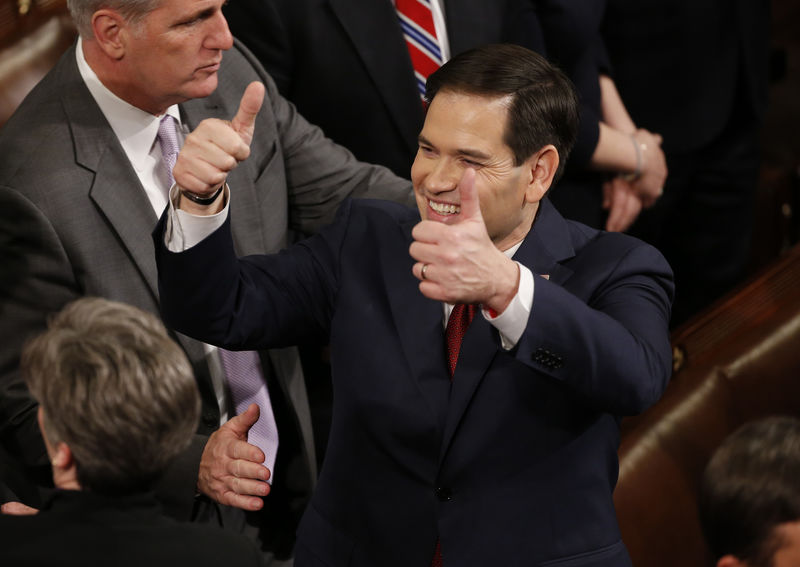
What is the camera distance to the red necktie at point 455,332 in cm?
175

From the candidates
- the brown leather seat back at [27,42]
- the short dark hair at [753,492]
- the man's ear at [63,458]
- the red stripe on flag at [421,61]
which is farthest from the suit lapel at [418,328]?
the brown leather seat back at [27,42]

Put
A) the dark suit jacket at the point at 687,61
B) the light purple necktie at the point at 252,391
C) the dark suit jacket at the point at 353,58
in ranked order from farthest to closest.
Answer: the dark suit jacket at the point at 687,61 < the dark suit jacket at the point at 353,58 < the light purple necktie at the point at 252,391

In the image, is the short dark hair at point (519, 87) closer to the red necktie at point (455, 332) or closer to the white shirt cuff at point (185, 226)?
the red necktie at point (455, 332)

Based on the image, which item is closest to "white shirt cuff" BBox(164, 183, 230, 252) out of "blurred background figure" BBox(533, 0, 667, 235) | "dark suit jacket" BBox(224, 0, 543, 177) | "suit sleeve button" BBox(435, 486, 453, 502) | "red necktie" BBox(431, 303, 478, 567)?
"red necktie" BBox(431, 303, 478, 567)

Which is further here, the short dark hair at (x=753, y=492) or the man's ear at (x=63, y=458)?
the short dark hair at (x=753, y=492)

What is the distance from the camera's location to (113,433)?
1419mm

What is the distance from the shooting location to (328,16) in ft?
7.95

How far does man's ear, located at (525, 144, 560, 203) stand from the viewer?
1.78m

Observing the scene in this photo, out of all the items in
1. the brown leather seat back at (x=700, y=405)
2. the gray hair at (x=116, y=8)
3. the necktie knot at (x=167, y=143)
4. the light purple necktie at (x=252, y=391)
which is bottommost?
the brown leather seat back at (x=700, y=405)

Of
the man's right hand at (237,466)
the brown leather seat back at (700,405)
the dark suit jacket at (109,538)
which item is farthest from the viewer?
the brown leather seat back at (700,405)

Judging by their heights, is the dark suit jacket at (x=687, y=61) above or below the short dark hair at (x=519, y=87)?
below

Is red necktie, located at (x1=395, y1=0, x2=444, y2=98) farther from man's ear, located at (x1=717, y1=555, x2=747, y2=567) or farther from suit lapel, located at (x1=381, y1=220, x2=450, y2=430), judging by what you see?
man's ear, located at (x1=717, y1=555, x2=747, y2=567)

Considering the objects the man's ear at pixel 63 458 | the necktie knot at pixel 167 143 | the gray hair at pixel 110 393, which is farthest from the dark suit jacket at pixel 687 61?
the man's ear at pixel 63 458

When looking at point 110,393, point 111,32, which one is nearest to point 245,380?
point 111,32
